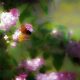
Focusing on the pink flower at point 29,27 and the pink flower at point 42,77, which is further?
→ the pink flower at point 29,27

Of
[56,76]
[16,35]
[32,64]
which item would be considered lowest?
[56,76]

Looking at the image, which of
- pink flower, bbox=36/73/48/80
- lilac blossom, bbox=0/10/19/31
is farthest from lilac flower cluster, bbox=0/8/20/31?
pink flower, bbox=36/73/48/80

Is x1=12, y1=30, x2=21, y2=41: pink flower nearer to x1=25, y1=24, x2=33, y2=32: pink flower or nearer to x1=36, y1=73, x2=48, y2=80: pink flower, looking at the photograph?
x1=25, y1=24, x2=33, y2=32: pink flower

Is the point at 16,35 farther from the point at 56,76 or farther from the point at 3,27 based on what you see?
the point at 56,76

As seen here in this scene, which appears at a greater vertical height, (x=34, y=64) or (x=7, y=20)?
(x=7, y=20)

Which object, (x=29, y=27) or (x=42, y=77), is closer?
(x=42, y=77)

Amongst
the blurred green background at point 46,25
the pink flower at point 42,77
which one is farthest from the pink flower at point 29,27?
the pink flower at point 42,77

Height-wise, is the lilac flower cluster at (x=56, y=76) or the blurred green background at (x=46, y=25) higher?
the blurred green background at (x=46, y=25)

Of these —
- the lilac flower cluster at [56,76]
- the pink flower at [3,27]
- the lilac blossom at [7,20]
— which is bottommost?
the lilac flower cluster at [56,76]

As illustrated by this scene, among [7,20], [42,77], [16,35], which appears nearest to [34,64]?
[42,77]

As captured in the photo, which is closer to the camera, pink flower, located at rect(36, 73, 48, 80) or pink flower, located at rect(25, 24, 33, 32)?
pink flower, located at rect(36, 73, 48, 80)

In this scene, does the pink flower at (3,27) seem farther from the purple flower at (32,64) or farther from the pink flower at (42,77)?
the pink flower at (42,77)

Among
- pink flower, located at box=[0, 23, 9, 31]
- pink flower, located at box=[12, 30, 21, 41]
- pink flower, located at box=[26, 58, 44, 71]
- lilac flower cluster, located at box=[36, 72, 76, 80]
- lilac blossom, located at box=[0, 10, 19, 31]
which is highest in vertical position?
lilac blossom, located at box=[0, 10, 19, 31]
